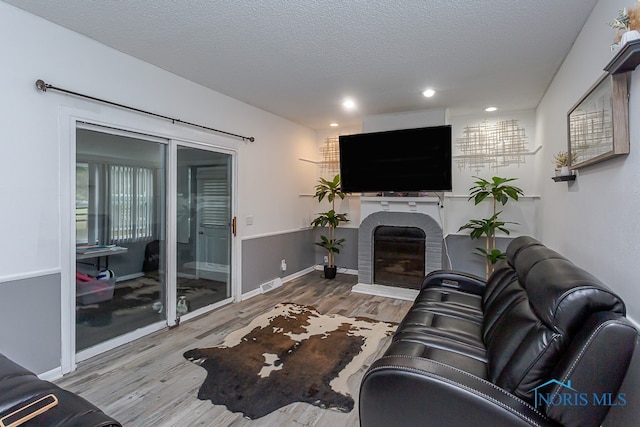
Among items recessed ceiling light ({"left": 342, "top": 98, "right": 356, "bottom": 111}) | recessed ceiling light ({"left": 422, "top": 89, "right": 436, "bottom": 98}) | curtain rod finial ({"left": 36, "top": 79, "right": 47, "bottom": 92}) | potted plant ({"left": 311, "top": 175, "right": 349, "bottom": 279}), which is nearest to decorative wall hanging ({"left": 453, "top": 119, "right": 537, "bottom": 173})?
recessed ceiling light ({"left": 422, "top": 89, "right": 436, "bottom": 98})

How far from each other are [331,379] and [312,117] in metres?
3.71

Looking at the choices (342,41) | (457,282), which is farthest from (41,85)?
(457,282)

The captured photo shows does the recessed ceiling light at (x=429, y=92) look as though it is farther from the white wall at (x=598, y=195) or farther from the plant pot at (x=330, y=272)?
the plant pot at (x=330, y=272)

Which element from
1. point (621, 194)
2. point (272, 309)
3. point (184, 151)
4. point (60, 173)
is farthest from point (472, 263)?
point (60, 173)

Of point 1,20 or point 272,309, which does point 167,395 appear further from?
point 1,20

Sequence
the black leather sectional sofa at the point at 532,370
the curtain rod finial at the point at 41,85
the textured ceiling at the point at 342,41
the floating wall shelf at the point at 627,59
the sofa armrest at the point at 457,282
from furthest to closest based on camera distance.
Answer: the sofa armrest at the point at 457,282 < the curtain rod finial at the point at 41,85 < the textured ceiling at the point at 342,41 < the floating wall shelf at the point at 627,59 < the black leather sectional sofa at the point at 532,370

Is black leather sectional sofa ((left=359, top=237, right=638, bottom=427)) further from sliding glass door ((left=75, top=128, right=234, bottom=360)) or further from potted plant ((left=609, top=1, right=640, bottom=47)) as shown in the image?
sliding glass door ((left=75, top=128, right=234, bottom=360))

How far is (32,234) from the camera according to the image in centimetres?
225

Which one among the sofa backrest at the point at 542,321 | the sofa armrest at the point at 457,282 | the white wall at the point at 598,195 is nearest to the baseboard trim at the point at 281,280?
the sofa armrest at the point at 457,282

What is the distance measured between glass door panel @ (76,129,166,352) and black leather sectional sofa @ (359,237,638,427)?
8.26 feet

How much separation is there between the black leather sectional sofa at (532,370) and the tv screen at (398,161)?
2569mm

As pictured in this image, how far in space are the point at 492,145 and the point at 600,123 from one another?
120 inches

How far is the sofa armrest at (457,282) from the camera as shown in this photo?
2.80 metres

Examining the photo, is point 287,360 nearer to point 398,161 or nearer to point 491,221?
point 398,161
